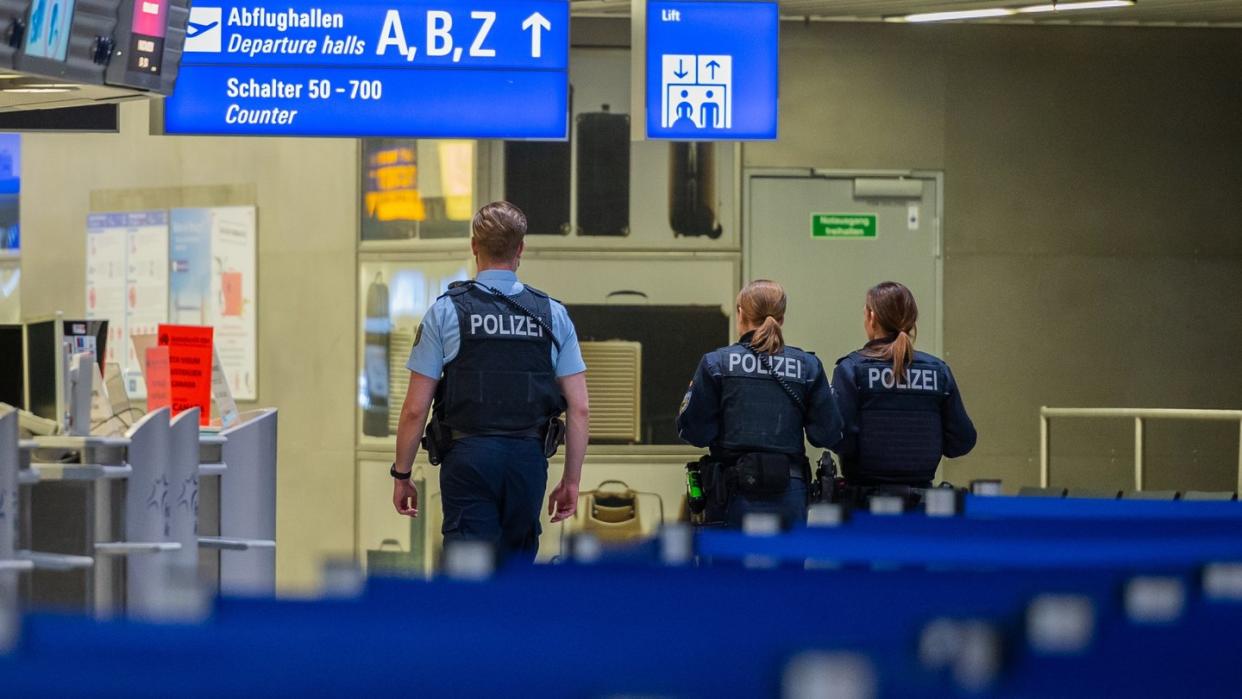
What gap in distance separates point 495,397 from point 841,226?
4208 mm

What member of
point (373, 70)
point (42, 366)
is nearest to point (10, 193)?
point (373, 70)

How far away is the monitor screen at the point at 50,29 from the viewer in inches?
A: 224

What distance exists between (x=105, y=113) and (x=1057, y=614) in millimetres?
6318

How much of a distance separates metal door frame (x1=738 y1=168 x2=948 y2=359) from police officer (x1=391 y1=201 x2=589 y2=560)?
3676mm

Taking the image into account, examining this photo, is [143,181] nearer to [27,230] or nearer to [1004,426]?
[27,230]

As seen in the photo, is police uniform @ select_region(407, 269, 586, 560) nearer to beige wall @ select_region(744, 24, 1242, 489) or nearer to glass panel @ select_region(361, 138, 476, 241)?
glass panel @ select_region(361, 138, 476, 241)

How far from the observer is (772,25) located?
708cm

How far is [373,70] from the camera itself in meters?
6.78

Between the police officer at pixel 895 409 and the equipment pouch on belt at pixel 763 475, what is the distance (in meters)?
→ 0.23

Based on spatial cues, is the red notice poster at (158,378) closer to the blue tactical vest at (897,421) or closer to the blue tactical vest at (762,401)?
the blue tactical vest at (762,401)

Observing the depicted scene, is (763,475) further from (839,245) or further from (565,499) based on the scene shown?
(839,245)

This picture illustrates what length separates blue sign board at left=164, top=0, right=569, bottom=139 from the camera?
22.2ft

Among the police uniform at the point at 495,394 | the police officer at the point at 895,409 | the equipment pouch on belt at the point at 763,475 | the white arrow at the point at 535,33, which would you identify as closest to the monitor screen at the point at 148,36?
the white arrow at the point at 535,33

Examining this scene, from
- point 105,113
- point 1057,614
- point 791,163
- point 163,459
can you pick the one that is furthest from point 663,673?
point 791,163
